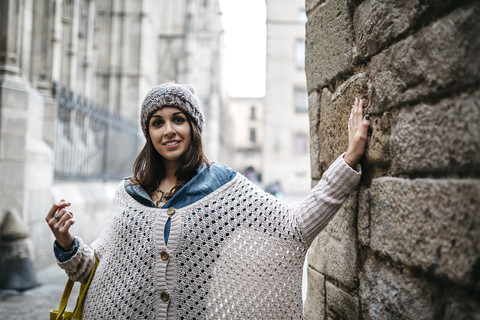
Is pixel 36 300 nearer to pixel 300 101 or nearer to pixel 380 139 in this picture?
pixel 380 139

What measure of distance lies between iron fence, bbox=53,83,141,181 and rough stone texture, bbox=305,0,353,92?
5.03m

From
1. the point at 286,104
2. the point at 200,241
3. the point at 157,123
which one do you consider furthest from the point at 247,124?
the point at 200,241

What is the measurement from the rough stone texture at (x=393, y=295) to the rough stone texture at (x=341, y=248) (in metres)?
0.12

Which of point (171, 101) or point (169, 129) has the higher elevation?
point (171, 101)

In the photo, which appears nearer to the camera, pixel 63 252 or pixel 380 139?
pixel 380 139

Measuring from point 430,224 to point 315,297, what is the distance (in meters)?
1.32

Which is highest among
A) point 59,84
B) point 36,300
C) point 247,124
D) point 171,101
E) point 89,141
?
point 247,124

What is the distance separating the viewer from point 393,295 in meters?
1.56

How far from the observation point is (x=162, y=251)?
1966 mm

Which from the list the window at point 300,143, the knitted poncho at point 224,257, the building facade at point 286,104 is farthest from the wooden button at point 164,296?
the window at point 300,143

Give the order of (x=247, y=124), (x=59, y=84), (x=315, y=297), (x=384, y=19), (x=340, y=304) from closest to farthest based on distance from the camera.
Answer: (x=384, y=19) < (x=340, y=304) < (x=315, y=297) < (x=59, y=84) < (x=247, y=124)

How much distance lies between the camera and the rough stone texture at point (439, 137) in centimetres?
115

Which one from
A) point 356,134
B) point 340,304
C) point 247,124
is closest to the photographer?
point 356,134

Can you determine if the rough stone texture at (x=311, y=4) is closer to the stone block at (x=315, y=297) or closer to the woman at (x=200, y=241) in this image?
the woman at (x=200, y=241)
